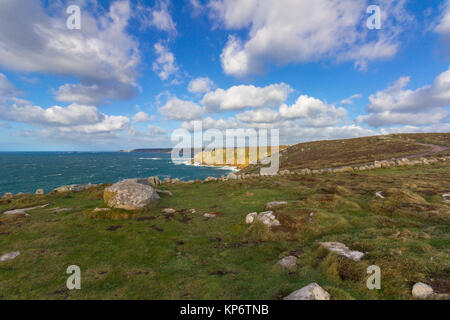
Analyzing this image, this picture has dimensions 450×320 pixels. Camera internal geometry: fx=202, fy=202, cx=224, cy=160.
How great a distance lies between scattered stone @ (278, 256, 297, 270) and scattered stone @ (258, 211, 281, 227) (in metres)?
3.63

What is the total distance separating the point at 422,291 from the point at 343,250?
3319 millimetres

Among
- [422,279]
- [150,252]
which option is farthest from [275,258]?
[150,252]

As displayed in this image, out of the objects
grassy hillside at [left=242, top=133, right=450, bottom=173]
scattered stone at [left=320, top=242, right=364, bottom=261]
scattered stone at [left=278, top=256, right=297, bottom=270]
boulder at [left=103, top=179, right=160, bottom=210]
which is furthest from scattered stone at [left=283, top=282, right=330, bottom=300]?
grassy hillside at [left=242, top=133, right=450, bottom=173]

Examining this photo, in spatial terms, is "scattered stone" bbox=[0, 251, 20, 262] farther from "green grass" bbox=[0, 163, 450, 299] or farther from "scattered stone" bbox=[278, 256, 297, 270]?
"scattered stone" bbox=[278, 256, 297, 270]

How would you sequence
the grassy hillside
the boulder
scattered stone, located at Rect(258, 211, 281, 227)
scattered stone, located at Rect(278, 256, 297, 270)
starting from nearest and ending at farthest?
scattered stone, located at Rect(278, 256, 297, 270) → scattered stone, located at Rect(258, 211, 281, 227) → the boulder → the grassy hillside

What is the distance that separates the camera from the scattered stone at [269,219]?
13.7m

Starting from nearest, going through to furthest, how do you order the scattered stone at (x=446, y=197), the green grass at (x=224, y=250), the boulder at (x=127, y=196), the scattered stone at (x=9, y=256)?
the green grass at (x=224, y=250) → the scattered stone at (x=9, y=256) → the scattered stone at (x=446, y=197) → the boulder at (x=127, y=196)

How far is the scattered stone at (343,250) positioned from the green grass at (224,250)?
0.36 m

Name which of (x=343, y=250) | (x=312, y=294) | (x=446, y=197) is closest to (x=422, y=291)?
(x=343, y=250)

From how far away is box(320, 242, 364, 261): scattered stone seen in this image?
8872 millimetres

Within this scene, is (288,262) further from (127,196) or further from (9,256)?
(127,196)

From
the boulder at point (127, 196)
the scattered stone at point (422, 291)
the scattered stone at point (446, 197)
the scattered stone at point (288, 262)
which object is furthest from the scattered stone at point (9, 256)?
the scattered stone at point (446, 197)

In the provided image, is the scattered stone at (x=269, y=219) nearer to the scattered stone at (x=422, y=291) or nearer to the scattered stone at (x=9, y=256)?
the scattered stone at (x=422, y=291)

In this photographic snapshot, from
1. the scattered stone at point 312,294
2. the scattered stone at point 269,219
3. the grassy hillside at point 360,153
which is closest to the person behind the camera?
the scattered stone at point 312,294
